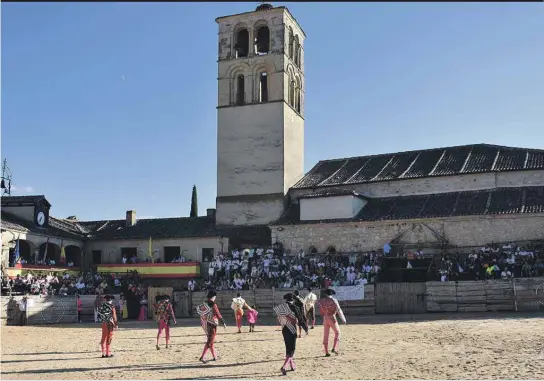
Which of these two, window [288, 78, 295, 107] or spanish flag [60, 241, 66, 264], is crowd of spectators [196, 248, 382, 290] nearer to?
spanish flag [60, 241, 66, 264]

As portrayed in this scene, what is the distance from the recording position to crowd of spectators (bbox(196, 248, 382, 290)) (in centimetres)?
3316

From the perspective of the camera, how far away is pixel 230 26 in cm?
4597

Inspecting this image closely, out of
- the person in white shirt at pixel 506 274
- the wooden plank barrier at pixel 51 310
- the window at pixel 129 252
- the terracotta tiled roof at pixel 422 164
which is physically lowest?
the wooden plank barrier at pixel 51 310

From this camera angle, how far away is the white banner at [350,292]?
29938 mm

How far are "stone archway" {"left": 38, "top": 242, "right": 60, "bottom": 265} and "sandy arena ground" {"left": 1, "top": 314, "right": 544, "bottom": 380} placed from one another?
1736 cm

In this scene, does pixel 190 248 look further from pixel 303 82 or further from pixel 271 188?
pixel 303 82

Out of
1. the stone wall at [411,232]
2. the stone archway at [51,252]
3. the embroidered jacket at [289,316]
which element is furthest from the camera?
the stone archway at [51,252]

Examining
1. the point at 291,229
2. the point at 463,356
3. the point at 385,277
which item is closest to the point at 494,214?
the point at 385,277

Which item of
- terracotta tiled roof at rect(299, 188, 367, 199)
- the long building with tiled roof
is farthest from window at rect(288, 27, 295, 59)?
terracotta tiled roof at rect(299, 188, 367, 199)

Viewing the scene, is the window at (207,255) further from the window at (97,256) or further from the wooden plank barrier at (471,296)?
the wooden plank barrier at (471,296)

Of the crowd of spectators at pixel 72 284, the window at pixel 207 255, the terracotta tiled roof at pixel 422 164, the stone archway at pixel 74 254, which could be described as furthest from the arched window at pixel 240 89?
the stone archway at pixel 74 254

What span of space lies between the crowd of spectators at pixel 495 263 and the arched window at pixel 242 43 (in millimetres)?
21842

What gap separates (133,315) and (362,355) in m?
21.8

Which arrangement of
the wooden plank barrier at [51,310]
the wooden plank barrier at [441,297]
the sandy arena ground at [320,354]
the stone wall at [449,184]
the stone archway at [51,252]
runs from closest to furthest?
the sandy arena ground at [320,354], the wooden plank barrier at [441,297], the wooden plank barrier at [51,310], the stone wall at [449,184], the stone archway at [51,252]
